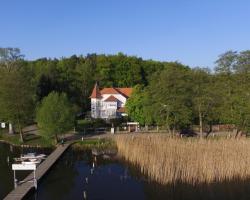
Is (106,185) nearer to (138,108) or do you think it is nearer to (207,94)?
(207,94)

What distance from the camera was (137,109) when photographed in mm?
65125

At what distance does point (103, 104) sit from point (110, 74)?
20.5 meters

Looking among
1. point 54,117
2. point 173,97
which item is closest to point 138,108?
point 173,97

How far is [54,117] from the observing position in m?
53.2

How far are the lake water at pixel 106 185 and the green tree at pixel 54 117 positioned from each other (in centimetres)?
703

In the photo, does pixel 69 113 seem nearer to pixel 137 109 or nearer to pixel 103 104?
pixel 137 109

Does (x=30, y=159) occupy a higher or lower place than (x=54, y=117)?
lower

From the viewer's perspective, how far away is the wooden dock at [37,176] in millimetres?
28459

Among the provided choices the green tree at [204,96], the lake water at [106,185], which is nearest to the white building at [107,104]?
the green tree at [204,96]

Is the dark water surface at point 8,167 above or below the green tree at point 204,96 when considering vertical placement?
below

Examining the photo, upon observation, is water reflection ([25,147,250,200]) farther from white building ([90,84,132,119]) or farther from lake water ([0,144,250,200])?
white building ([90,84,132,119])

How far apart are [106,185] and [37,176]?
18.7 feet

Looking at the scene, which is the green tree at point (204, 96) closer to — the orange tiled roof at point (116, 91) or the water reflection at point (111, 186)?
the water reflection at point (111, 186)

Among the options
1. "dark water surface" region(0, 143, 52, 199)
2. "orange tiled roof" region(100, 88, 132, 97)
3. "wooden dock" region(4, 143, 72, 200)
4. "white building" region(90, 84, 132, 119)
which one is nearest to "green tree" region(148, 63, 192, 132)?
"wooden dock" region(4, 143, 72, 200)
